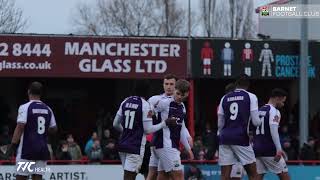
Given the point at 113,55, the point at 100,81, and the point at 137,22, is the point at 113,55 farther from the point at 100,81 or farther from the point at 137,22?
the point at 137,22

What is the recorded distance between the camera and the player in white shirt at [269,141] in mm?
14547

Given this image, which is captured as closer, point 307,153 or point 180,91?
point 180,91

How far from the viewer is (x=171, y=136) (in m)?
13.5

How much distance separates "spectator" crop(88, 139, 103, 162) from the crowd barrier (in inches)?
21.6

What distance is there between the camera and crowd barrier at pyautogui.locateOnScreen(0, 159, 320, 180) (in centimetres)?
1894

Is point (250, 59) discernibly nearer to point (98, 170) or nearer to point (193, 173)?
point (193, 173)

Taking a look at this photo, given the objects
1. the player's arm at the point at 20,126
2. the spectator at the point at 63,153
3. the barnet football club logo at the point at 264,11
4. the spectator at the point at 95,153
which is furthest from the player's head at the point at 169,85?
the barnet football club logo at the point at 264,11

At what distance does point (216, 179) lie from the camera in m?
19.7

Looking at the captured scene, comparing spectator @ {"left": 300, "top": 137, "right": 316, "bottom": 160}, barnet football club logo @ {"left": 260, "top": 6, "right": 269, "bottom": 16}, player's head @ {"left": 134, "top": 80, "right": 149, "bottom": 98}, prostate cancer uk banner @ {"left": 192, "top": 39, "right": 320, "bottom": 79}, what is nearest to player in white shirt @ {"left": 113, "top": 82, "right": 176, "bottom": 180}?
player's head @ {"left": 134, "top": 80, "right": 149, "bottom": 98}

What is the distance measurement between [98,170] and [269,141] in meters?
5.80

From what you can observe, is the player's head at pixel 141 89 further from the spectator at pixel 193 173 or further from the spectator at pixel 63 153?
the spectator at pixel 63 153

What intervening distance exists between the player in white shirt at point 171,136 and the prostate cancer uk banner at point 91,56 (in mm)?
10742

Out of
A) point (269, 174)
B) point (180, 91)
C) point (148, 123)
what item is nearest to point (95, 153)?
point (269, 174)

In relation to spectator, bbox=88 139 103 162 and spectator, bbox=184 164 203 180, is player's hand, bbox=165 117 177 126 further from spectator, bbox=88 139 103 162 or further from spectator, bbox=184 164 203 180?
spectator, bbox=88 139 103 162
